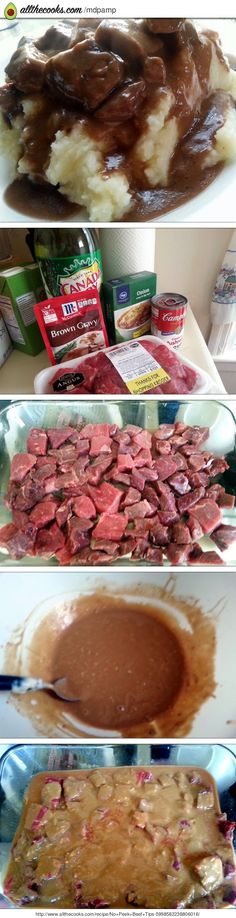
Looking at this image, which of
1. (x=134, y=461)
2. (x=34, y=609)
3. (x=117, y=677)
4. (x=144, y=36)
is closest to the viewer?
(x=144, y=36)

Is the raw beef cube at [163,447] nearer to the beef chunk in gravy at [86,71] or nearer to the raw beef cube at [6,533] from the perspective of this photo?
the raw beef cube at [6,533]

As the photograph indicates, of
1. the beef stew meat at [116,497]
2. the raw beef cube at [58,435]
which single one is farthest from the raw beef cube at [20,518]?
the raw beef cube at [58,435]

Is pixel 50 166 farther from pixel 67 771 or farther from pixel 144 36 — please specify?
pixel 67 771

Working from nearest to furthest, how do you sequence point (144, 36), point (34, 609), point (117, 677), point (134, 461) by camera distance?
1. point (144, 36)
2. point (134, 461)
3. point (117, 677)
4. point (34, 609)

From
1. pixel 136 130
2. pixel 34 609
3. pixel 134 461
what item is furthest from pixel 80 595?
pixel 136 130

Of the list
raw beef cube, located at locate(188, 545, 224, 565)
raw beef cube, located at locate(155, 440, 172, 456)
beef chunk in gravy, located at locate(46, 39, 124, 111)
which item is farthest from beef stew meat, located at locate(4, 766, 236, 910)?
beef chunk in gravy, located at locate(46, 39, 124, 111)

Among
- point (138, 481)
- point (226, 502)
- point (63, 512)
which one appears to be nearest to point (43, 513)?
point (63, 512)

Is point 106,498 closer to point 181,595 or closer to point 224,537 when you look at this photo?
point 224,537

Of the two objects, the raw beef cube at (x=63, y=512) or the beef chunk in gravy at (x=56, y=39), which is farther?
the raw beef cube at (x=63, y=512)
